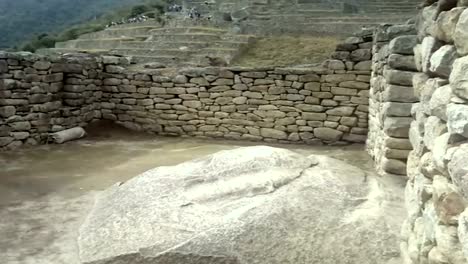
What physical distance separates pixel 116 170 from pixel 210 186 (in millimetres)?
3186

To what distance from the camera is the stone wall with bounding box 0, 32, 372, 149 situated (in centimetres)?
834

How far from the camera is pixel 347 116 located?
858 centimetres

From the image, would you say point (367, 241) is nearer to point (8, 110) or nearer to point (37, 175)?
point (37, 175)

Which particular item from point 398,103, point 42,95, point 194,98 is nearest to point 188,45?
point 194,98

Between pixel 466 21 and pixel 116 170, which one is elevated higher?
pixel 466 21

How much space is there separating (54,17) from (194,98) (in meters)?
20.1

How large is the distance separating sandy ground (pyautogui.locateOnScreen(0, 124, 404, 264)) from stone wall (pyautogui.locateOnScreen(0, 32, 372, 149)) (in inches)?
14.1

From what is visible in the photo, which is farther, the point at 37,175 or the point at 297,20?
the point at 297,20

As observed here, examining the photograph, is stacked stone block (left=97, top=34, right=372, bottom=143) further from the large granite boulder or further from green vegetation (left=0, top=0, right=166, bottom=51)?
green vegetation (left=0, top=0, right=166, bottom=51)

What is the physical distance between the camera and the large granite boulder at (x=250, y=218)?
3193 mm

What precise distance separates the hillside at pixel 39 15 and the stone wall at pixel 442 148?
20.2 meters

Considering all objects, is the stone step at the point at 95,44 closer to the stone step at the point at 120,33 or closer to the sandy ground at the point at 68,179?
the stone step at the point at 120,33

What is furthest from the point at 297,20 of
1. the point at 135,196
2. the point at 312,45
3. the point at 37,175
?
the point at 135,196

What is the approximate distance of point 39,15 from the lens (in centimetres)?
2652
